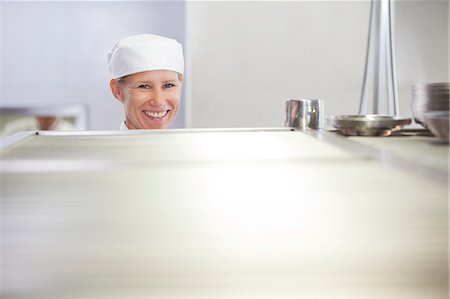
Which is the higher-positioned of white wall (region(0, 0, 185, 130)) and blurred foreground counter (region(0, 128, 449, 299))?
white wall (region(0, 0, 185, 130))

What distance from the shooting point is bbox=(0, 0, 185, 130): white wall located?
4.46m

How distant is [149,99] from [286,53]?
119 cm

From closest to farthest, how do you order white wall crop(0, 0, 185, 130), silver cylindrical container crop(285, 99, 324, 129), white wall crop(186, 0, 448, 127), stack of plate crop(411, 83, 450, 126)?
stack of plate crop(411, 83, 450, 126) < silver cylindrical container crop(285, 99, 324, 129) < white wall crop(186, 0, 448, 127) < white wall crop(0, 0, 185, 130)

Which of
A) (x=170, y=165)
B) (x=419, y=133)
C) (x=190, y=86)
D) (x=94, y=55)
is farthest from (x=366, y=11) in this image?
(x=170, y=165)

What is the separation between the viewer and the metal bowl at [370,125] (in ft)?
3.42

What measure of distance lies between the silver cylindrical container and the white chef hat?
1176 mm

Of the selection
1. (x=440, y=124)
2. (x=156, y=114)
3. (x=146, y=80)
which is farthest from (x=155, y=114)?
(x=440, y=124)

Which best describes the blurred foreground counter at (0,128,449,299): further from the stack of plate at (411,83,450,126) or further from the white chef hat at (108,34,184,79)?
the white chef hat at (108,34,184,79)

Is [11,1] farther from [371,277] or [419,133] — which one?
[371,277]

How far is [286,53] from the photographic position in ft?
10.8

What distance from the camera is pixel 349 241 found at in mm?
575

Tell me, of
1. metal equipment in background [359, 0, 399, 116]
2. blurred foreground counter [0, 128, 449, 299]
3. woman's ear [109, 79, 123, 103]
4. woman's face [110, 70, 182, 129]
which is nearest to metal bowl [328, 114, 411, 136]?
blurred foreground counter [0, 128, 449, 299]

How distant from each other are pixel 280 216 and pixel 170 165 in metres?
0.18

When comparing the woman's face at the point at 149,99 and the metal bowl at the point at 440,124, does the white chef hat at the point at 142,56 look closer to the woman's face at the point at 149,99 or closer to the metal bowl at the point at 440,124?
the woman's face at the point at 149,99
